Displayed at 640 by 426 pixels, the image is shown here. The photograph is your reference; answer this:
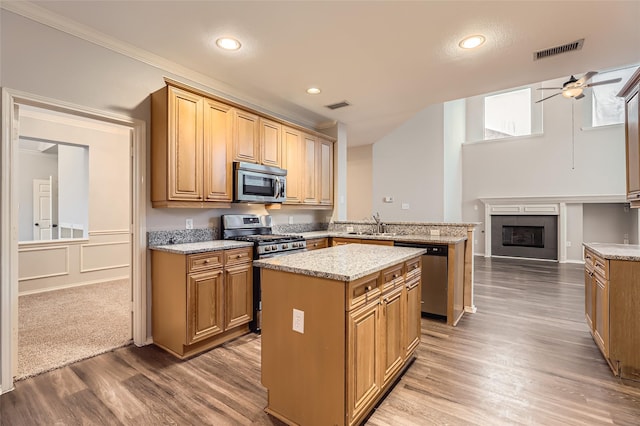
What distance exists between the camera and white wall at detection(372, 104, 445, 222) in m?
7.08

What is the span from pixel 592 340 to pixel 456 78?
2996 millimetres

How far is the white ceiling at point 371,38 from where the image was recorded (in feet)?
7.20

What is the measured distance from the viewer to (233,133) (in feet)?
10.9

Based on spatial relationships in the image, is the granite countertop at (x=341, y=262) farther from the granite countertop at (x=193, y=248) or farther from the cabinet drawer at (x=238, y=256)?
the cabinet drawer at (x=238, y=256)

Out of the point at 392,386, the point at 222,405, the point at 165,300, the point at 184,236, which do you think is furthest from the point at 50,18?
the point at 392,386

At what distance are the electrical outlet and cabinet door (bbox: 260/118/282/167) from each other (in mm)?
2377

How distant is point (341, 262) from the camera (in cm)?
188

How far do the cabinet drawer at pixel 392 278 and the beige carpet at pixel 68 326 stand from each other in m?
2.55

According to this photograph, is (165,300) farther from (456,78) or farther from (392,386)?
(456,78)

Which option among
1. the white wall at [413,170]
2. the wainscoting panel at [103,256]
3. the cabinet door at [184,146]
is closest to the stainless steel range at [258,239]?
the cabinet door at [184,146]

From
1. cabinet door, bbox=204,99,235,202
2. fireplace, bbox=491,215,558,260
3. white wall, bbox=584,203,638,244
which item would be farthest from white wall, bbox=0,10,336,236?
white wall, bbox=584,203,638,244

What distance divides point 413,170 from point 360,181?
131cm

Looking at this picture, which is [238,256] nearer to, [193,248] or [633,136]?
[193,248]

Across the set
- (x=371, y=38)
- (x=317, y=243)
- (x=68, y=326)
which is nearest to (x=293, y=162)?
(x=317, y=243)
